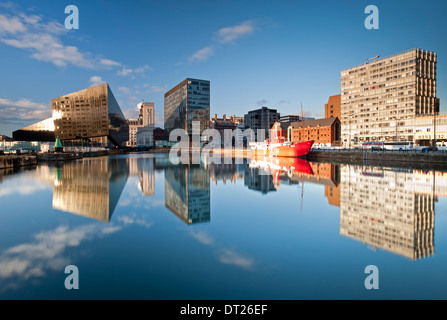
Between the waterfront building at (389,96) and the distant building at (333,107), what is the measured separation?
52.5ft

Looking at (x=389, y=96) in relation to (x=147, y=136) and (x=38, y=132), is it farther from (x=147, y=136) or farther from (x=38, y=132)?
(x=147, y=136)

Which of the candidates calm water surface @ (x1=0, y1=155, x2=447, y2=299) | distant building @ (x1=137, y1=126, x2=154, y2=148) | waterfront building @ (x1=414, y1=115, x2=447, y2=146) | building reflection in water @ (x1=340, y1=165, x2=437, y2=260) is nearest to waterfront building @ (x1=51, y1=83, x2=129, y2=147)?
calm water surface @ (x1=0, y1=155, x2=447, y2=299)

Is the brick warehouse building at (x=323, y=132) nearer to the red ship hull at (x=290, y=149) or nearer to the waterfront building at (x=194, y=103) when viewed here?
the red ship hull at (x=290, y=149)

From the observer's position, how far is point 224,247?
739cm

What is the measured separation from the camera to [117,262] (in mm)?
6379

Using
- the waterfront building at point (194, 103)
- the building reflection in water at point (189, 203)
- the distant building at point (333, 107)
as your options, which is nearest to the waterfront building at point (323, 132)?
the distant building at point (333, 107)

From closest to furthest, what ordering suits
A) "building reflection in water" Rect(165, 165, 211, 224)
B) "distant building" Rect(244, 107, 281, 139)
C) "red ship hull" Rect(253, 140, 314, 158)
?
"building reflection in water" Rect(165, 165, 211, 224) → "red ship hull" Rect(253, 140, 314, 158) → "distant building" Rect(244, 107, 281, 139)

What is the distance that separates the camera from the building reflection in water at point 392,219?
764 cm

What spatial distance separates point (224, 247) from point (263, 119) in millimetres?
152210

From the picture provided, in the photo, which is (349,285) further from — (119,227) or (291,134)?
(291,134)

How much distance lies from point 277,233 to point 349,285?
348 centimetres

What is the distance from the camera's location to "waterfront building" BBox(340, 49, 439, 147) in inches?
3098

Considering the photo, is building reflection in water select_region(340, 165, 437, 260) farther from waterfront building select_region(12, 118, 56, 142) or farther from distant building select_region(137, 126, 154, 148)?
distant building select_region(137, 126, 154, 148)

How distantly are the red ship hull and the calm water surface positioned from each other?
42780 mm
